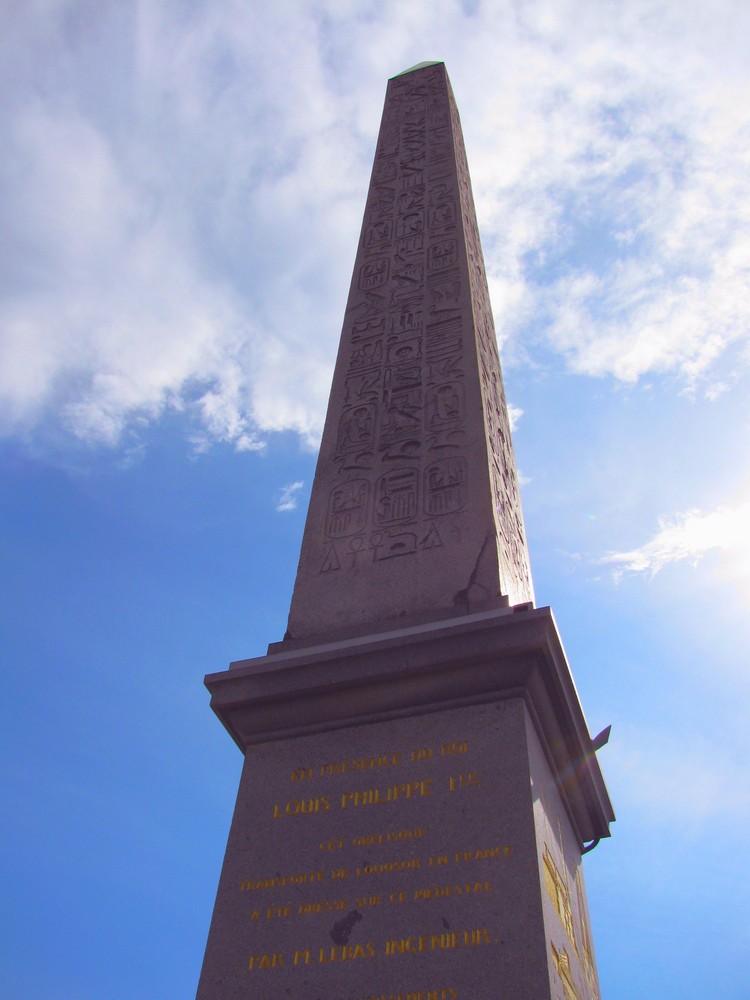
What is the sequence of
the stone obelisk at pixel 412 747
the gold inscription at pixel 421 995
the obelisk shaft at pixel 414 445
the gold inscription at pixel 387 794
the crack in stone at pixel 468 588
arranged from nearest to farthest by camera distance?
the gold inscription at pixel 421 995, the stone obelisk at pixel 412 747, the gold inscription at pixel 387 794, the crack in stone at pixel 468 588, the obelisk shaft at pixel 414 445

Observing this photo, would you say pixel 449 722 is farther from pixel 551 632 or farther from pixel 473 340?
pixel 473 340

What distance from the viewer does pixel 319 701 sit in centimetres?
499

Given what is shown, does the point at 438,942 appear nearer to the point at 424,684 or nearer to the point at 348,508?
the point at 424,684

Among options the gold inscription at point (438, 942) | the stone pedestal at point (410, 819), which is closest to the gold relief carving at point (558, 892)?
the stone pedestal at point (410, 819)

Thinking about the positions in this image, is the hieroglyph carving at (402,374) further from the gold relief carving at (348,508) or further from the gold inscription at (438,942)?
the gold inscription at (438,942)

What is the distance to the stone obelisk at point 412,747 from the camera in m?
3.97

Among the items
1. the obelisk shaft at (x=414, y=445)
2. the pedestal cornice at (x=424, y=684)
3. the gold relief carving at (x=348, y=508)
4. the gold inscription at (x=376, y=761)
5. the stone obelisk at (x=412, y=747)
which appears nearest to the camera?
the stone obelisk at (x=412, y=747)

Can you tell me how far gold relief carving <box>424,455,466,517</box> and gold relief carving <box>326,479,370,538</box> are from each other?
16.2 inches

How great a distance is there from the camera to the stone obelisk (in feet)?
13.0

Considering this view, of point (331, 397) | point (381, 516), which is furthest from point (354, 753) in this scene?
point (331, 397)

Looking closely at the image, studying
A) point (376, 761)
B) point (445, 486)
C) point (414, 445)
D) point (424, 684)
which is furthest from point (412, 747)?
point (414, 445)

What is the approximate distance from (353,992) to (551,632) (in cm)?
175

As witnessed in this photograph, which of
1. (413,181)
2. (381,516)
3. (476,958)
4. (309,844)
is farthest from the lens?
(413,181)

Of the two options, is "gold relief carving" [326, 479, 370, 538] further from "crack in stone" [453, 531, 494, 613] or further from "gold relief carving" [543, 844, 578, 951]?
"gold relief carving" [543, 844, 578, 951]
